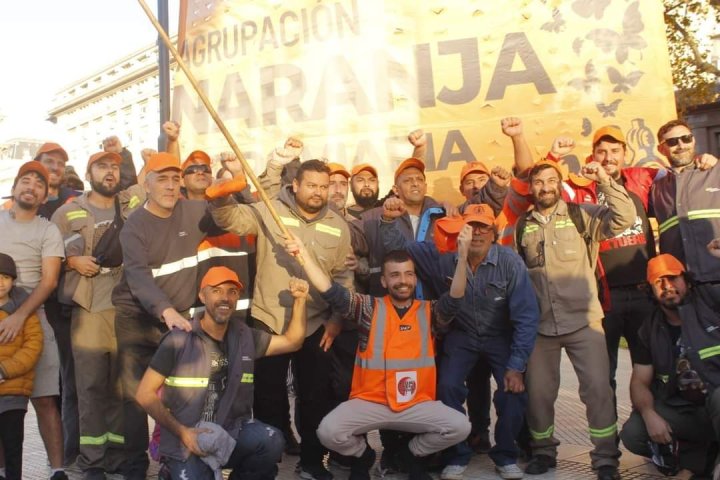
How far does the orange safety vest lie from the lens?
427 centimetres

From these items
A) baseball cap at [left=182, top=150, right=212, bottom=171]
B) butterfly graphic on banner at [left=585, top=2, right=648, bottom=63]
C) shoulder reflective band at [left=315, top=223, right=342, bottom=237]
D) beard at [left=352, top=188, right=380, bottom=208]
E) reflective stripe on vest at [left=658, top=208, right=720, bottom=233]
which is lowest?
reflective stripe on vest at [left=658, top=208, right=720, bottom=233]

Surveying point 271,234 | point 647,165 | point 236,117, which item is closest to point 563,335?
point 647,165

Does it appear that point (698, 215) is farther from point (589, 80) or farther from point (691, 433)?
point (589, 80)

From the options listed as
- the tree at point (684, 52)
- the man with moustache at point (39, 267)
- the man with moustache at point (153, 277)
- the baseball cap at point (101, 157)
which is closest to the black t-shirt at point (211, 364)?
the man with moustache at point (153, 277)

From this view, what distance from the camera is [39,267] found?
461cm

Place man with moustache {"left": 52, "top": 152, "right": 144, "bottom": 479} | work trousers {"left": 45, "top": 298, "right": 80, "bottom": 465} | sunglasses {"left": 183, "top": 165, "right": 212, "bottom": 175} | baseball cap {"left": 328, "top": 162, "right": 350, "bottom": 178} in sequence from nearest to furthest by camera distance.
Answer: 1. man with moustache {"left": 52, "top": 152, "right": 144, "bottom": 479}
2. work trousers {"left": 45, "top": 298, "right": 80, "bottom": 465}
3. sunglasses {"left": 183, "top": 165, "right": 212, "bottom": 175}
4. baseball cap {"left": 328, "top": 162, "right": 350, "bottom": 178}

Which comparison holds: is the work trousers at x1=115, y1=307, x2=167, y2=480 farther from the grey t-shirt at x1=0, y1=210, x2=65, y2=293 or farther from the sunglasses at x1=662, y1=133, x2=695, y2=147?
the sunglasses at x1=662, y1=133, x2=695, y2=147

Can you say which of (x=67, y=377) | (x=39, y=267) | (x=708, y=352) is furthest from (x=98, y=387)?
(x=708, y=352)

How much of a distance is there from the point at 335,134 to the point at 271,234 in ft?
5.29

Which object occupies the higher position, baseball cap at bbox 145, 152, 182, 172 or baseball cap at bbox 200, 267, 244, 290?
baseball cap at bbox 145, 152, 182, 172

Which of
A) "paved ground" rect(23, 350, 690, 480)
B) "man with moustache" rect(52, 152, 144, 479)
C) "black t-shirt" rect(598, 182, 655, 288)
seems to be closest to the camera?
"paved ground" rect(23, 350, 690, 480)

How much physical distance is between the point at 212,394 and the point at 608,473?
7.17ft

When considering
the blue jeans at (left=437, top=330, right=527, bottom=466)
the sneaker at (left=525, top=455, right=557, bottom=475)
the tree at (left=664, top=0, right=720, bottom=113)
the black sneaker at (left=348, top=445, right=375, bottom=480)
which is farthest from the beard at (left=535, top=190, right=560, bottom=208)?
the tree at (left=664, top=0, right=720, bottom=113)

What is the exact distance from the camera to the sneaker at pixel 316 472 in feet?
14.4
